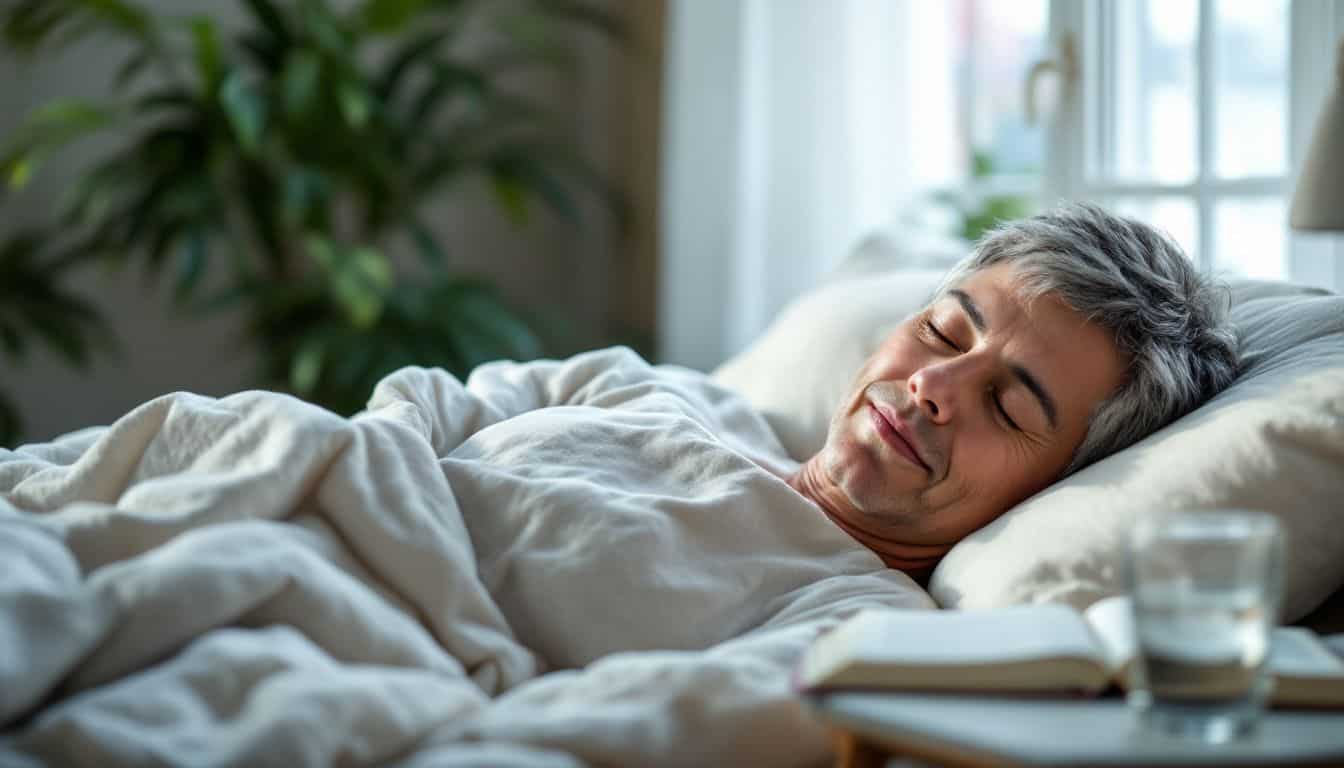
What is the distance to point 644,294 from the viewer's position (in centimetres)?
409

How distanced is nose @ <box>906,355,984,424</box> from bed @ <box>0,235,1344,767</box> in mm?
125

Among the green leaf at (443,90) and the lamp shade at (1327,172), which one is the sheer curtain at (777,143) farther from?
the lamp shade at (1327,172)

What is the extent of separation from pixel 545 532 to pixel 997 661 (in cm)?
53

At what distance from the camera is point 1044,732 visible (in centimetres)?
94

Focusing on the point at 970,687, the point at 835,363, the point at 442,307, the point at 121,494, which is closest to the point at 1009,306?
the point at 835,363

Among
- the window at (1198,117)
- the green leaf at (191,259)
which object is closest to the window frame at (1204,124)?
the window at (1198,117)

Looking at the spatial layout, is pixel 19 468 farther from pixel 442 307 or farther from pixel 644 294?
pixel 644 294

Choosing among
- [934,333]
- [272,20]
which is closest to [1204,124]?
[934,333]

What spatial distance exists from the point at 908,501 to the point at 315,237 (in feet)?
6.75

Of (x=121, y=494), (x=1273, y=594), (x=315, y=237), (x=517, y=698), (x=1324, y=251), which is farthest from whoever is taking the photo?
(x=315, y=237)

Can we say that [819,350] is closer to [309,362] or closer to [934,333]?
[934,333]

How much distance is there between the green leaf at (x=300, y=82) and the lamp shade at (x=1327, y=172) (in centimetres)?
212

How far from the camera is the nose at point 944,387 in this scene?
1.51m

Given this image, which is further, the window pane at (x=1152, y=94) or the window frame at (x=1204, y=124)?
the window pane at (x=1152, y=94)
